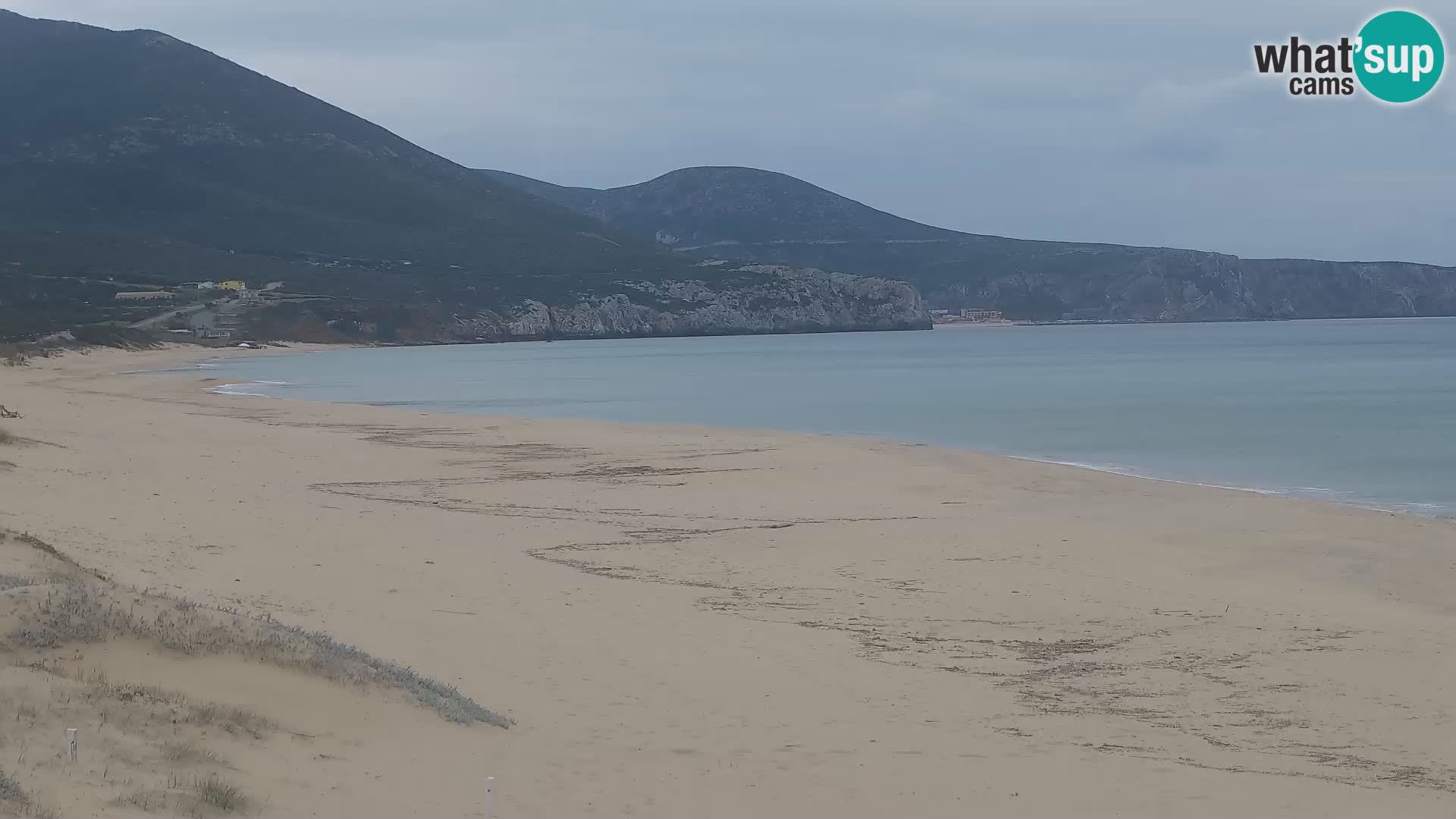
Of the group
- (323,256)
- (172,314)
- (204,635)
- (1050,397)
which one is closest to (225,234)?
(323,256)

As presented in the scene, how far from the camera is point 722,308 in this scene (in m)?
189

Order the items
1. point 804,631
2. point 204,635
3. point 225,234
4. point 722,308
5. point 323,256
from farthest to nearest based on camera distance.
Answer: point 722,308
point 225,234
point 323,256
point 804,631
point 204,635

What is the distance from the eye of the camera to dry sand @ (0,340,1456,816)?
7.72m

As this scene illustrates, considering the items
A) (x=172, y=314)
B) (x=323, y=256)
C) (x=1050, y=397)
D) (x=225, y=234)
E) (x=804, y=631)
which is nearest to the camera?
(x=804, y=631)

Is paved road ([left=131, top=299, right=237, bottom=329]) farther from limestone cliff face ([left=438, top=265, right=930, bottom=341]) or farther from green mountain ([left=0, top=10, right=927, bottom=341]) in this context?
limestone cliff face ([left=438, top=265, right=930, bottom=341])

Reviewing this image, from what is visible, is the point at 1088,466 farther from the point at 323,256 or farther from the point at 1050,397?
the point at 323,256

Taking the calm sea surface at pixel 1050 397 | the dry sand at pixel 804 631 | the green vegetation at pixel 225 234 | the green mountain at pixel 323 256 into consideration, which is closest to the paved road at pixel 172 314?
the green mountain at pixel 323 256

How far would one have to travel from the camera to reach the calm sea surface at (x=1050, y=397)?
30844 millimetres

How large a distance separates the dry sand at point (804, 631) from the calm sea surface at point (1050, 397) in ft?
25.6

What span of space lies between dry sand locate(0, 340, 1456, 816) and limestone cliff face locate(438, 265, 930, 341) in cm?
14372

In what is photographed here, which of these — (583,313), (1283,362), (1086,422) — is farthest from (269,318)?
(1086,422)

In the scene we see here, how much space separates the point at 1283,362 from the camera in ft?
296

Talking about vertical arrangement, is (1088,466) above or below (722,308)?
below

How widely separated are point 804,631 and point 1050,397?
4587 centimetres
